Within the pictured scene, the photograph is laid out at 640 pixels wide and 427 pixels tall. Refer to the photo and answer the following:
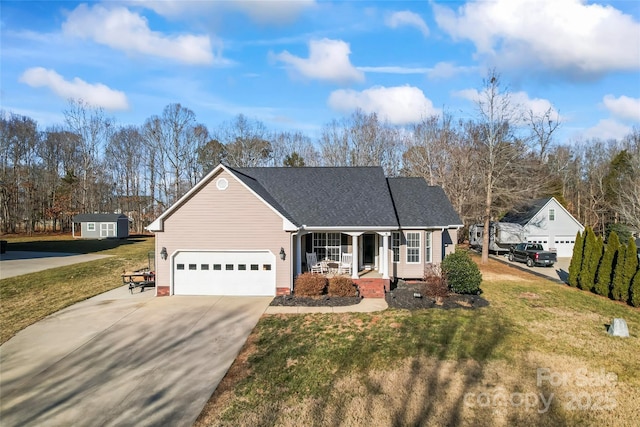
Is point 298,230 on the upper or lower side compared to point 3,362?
upper

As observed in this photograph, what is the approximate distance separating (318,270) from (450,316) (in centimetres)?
643

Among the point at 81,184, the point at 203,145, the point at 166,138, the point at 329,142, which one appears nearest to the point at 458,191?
the point at 329,142

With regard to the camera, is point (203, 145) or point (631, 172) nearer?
point (631, 172)

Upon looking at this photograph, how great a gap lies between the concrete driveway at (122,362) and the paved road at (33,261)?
9805 millimetres

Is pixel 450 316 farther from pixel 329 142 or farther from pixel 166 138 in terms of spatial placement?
pixel 166 138

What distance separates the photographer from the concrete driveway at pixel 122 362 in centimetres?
704

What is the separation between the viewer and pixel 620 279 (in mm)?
16047

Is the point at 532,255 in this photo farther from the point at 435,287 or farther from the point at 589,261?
the point at 435,287

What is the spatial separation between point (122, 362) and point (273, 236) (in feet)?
24.3

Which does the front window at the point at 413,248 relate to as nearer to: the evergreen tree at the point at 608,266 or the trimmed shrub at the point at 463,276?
the trimmed shrub at the point at 463,276

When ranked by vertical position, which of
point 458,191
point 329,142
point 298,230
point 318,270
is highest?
point 329,142

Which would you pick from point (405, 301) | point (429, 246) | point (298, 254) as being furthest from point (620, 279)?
point (298, 254)

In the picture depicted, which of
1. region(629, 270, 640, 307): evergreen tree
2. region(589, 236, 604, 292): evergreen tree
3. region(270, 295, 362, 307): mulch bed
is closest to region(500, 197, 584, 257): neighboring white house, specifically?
region(589, 236, 604, 292): evergreen tree

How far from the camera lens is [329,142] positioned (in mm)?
44250
